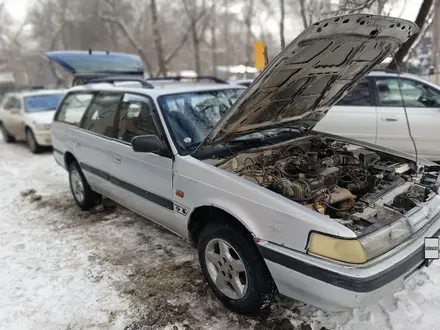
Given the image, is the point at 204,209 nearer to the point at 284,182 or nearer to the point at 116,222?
the point at 284,182

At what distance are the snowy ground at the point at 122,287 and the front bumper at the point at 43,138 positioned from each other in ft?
14.8

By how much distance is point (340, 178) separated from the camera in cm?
300

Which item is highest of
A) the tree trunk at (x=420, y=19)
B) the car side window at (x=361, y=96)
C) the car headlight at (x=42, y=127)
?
the tree trunk at (x=420, y=19)

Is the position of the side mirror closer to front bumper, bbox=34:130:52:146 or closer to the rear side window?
the rear side window

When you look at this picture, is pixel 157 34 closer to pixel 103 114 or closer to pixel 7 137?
pixel 7 137

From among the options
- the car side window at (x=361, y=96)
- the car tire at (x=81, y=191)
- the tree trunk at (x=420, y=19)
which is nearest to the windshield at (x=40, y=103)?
the car tire at (x=81, y=191)

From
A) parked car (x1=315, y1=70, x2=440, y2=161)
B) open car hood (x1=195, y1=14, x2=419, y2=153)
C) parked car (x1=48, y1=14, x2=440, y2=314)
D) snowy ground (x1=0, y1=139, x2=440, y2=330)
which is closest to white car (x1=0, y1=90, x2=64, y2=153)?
snowy ground (x1=0, y1=139, x2=440, y2=330)

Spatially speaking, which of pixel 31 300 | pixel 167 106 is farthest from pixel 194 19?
pixel 31 300

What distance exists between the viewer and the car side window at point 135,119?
3.48 metres

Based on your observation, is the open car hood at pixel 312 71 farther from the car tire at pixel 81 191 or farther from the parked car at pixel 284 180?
the car tire at pixel 81 191

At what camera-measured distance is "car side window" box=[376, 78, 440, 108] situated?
18.7ft

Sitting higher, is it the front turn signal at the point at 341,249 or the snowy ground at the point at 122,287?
the front turn signal at the point at 341,249

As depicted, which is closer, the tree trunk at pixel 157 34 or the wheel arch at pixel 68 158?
the wheel arch at pixel 68 158

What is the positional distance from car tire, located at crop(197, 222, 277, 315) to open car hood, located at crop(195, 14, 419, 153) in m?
0.74
